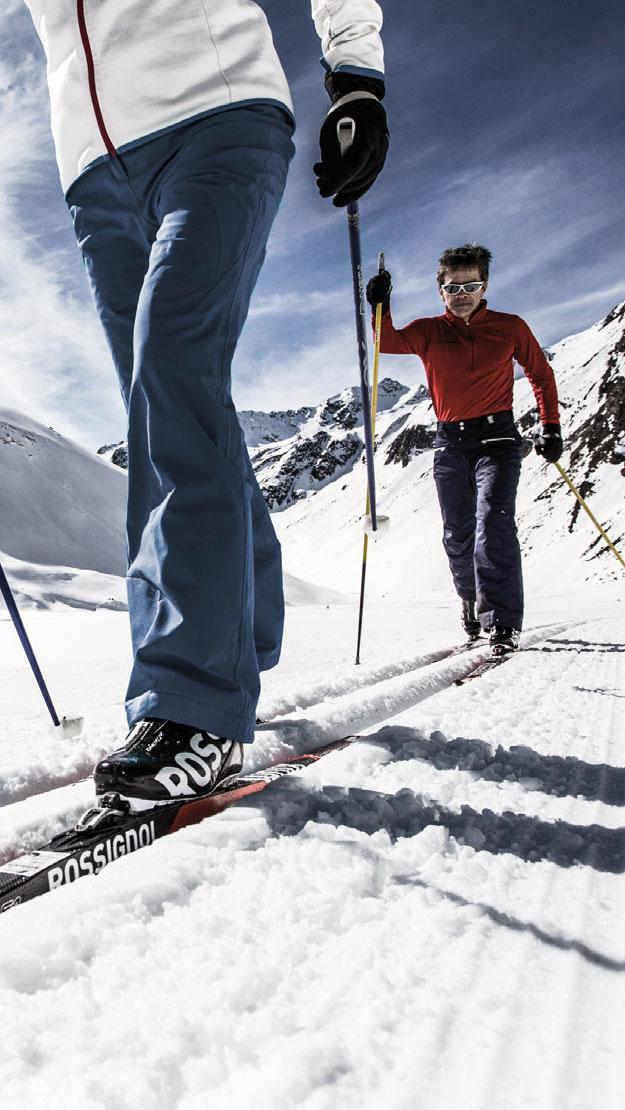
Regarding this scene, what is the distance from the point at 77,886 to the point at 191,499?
72cm

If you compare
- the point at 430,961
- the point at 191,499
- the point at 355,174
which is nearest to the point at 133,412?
the point at 191,499

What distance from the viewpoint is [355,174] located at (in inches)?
66.0

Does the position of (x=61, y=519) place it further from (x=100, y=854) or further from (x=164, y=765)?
(x=100, y=854)

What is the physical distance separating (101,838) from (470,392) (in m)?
3.92

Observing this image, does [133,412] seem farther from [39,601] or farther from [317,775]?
[39,601]

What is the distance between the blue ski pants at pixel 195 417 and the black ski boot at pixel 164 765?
2 centimetres

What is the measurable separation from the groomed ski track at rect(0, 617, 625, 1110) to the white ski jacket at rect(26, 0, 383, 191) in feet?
4.70

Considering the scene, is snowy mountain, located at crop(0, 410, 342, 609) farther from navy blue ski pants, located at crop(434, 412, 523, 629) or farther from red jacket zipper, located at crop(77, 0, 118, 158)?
red jacket zipper, located at crop(77, 0, 118, 158)

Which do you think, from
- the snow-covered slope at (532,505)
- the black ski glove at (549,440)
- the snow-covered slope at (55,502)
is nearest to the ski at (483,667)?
the black ski glove at (549,440)

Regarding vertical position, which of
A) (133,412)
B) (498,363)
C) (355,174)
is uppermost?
(498,363)

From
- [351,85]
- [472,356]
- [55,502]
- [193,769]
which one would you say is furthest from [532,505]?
[193,769]

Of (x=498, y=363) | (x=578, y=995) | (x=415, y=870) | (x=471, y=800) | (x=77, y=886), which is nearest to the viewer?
(x=578, y=995)

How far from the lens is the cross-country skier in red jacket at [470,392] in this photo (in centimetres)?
416

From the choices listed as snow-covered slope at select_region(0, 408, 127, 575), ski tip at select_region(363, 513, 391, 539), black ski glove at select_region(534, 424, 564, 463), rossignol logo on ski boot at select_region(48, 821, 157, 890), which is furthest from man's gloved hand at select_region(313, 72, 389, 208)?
snow-covered slope at select_region(0, 408, 127, 575)
